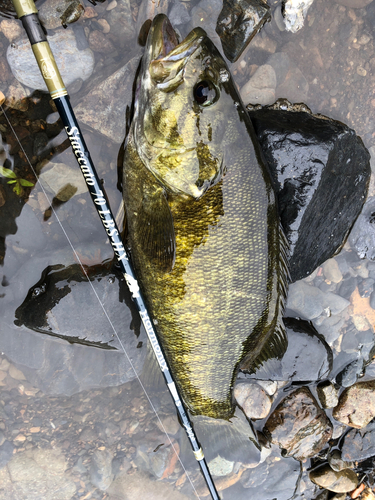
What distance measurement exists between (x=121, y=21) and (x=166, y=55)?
97 centimetres

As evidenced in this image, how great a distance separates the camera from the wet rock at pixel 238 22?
8.30 feet

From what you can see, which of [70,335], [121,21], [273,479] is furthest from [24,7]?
[273,479]

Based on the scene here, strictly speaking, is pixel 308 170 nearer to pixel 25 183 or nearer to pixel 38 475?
pixel 25 183

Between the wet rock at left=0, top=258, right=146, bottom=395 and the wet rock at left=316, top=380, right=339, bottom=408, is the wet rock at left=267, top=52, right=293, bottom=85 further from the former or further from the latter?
the wet rock at left=316, top=380, right=339, bottom=408

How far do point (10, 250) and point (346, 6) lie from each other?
11.7ft

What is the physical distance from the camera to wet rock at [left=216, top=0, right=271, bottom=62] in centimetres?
253

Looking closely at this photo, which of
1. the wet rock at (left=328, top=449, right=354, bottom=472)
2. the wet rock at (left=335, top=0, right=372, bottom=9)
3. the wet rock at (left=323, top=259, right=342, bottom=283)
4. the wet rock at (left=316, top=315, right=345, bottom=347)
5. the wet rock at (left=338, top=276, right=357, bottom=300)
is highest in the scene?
the wet rock at (left=335, top=0, right=372, bottom=9)

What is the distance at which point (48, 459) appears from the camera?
120 inches

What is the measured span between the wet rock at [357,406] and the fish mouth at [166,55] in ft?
10.9

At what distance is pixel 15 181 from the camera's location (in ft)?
8.65

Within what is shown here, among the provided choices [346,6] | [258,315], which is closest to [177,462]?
[258,315]

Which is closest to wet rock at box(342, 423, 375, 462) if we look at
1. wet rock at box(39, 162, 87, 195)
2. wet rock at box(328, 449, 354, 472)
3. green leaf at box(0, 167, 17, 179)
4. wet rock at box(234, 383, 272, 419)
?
wet rock at box(328, 449, 354, 472)

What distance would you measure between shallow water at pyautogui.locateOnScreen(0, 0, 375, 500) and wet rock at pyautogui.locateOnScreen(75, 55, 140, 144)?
11 millimetres

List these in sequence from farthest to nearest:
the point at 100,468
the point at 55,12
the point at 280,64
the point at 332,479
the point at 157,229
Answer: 1. the point at 332,479
2. the point at 100,468
3. the point at 280,64
4. the point at 55,12
5. the point at 157,229
